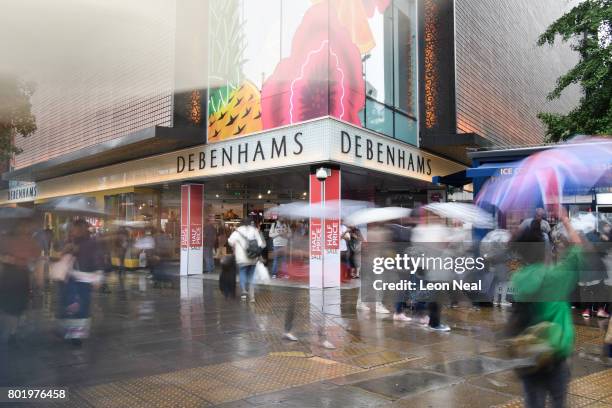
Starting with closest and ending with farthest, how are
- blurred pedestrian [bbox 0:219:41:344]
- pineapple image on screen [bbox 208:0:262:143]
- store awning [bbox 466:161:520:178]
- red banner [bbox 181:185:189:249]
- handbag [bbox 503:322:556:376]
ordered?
handbag [bbox 503:322:556:376]
blurred pedestrian [bbox 0:219:41:344]
store awning [bbox 466:161:520:178]
pineapple image on screen [bbox 208:0:262:143]
red banner [bbox 181:185:189:249]

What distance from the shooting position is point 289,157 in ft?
42.9

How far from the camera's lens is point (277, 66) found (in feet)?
44.8

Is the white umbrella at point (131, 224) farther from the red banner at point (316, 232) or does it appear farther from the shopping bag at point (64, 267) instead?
the shopping bag at point (64, 267)

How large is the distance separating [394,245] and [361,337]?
4.92 feet

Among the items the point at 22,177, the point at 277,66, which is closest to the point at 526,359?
the point at 277,66

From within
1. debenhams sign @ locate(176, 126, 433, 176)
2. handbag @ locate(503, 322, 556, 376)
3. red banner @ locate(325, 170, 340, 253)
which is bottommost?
handbag @ locate(503, 322, 556, 376)

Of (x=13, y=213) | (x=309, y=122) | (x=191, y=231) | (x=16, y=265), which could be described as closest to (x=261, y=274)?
(x=16, y=265)

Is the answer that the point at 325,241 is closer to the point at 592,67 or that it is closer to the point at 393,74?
the point at 393,74

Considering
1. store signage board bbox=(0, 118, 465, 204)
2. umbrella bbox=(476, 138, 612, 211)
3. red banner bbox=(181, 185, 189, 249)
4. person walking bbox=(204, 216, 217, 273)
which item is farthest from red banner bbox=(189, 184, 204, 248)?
umbrella bbox=(476, 138, 612, 211)

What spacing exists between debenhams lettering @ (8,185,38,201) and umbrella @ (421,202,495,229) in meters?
24.7

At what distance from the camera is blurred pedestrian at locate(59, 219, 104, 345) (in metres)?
6.32

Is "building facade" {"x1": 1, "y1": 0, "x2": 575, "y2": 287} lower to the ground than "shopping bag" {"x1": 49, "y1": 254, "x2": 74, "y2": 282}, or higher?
higher

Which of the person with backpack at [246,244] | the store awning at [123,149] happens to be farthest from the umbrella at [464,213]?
the store awning at [123,149]

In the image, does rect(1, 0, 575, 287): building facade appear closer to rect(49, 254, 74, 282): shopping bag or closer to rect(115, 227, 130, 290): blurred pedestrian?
rect(115, 227, 130, 290): blurred pedestrian
